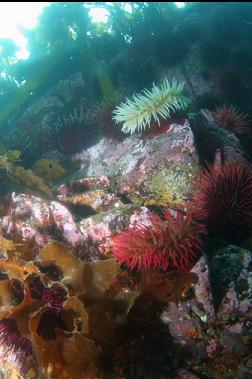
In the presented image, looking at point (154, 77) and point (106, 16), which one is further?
point (106, 16)

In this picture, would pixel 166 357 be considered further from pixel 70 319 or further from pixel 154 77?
pixel 154 77

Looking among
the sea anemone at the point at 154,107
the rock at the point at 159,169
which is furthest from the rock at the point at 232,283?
the sea anemone at the point at 154,107

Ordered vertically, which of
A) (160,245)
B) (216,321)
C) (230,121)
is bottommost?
(216,321)

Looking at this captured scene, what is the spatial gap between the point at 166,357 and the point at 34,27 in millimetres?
12203

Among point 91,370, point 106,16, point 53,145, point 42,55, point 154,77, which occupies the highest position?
point 106,16

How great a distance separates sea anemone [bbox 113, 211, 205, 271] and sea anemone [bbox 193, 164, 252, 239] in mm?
642

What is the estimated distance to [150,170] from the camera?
5.40 meters

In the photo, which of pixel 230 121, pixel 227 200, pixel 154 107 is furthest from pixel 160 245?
pixel 230 121

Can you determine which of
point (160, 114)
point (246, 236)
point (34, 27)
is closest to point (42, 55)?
point (34, 27)

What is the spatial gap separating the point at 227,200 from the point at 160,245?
45.8 inches

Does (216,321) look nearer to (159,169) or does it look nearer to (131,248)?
(131,248)

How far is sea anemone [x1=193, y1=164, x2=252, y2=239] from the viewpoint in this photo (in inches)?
160

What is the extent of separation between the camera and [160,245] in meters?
3.46

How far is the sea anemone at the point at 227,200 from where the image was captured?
4.06m
